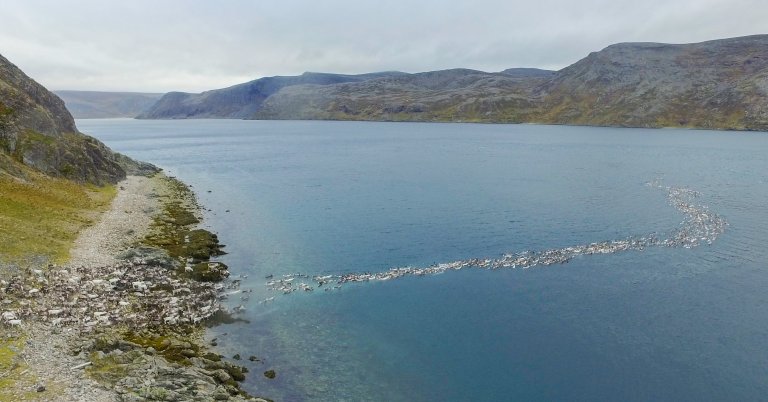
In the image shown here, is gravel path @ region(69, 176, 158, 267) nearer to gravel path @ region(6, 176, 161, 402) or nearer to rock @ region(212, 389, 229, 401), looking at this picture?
gravel path @ region(6, 176, 161, 402)

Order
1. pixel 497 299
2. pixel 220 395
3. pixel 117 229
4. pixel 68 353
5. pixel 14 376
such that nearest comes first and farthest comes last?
pixel 14 376
pixel 220 395
pixel 68 353
pixel 497 299
pixel 117 229

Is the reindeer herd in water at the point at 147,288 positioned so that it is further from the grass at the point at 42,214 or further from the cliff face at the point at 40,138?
the cliff face at the point at 40,138

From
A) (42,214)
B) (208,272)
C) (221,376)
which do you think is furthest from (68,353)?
(42,214)

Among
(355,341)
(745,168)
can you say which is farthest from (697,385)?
(745,168)

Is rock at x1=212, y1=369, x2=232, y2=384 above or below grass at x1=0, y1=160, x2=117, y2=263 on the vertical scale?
below

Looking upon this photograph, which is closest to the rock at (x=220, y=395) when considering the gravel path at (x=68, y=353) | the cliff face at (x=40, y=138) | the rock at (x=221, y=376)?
the rock at (x=221, y=376)

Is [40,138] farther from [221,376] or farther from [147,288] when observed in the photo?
[221,376]

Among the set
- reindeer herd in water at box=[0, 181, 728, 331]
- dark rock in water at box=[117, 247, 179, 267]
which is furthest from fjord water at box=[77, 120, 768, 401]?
dark rock in water at box=[117, 247, 179, 267]
